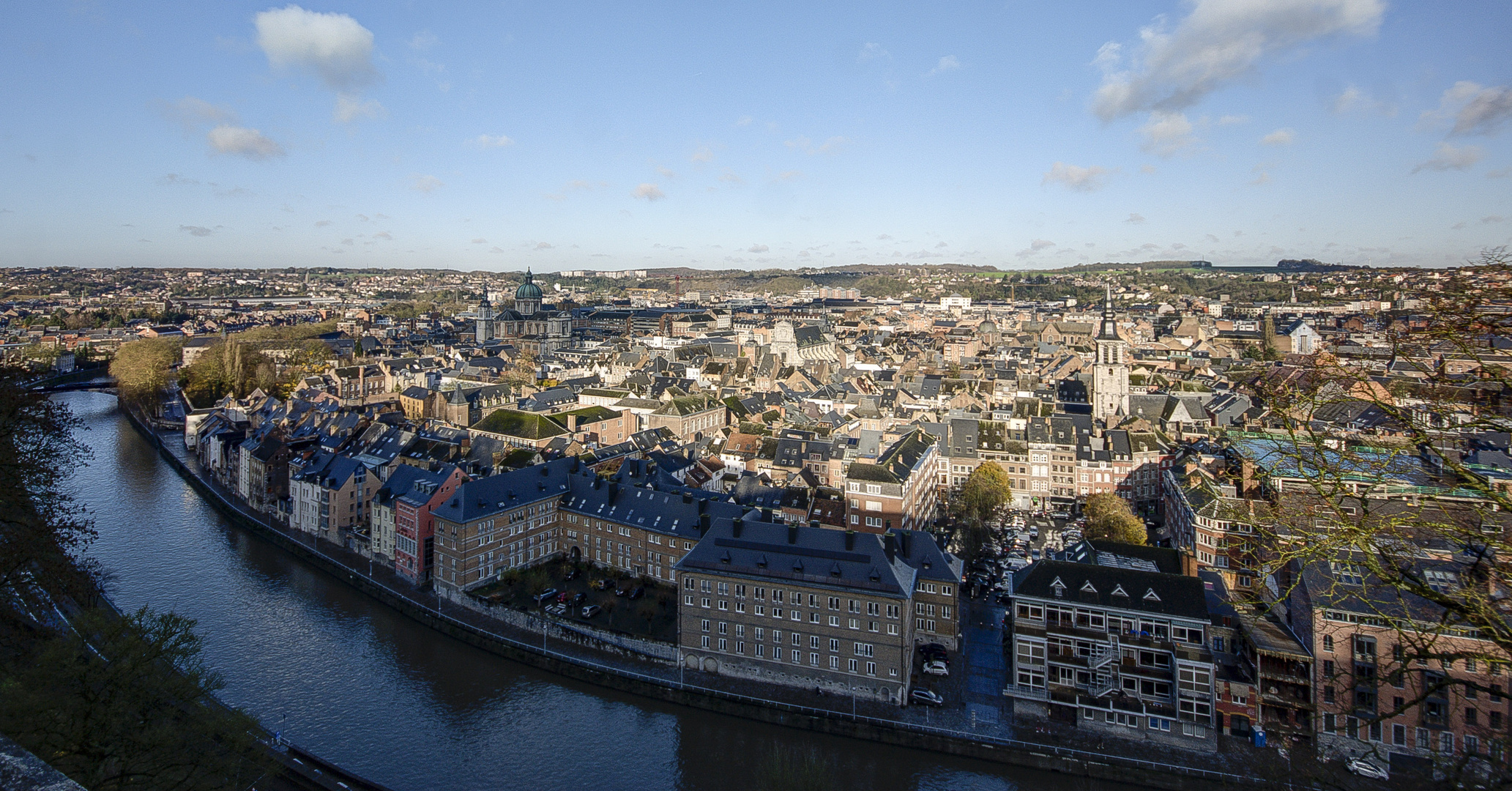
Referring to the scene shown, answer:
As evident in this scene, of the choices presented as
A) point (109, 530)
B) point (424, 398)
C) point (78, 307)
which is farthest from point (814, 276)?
point (109, 530)

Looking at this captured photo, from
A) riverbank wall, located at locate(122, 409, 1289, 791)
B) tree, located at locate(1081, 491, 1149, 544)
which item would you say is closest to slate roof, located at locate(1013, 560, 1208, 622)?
riverbank wall, located at locate(122, 409, 1289, 791)

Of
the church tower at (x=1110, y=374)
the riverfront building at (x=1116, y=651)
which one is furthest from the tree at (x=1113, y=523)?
the church tower at (x=1110, y=374)

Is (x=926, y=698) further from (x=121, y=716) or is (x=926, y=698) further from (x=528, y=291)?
(x=528, y=291)

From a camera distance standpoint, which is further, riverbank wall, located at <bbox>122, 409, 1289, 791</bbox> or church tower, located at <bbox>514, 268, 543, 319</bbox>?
church tower, located at <bbox>514, 268, 543, 319</bbox>

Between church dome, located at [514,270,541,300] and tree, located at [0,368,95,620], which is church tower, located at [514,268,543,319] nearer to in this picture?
church dome, located at [514,270,541,300]

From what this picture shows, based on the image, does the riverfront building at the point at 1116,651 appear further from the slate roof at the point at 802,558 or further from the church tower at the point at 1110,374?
the church tower at the point at 1110,374

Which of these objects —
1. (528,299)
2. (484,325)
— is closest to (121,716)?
(484,325)

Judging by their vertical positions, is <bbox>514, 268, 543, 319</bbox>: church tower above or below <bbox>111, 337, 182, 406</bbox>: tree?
above
